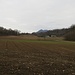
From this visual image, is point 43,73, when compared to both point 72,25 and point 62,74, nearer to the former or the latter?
point 62,74

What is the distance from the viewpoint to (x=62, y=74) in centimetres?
888

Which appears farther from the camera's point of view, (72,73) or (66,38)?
(66,38)

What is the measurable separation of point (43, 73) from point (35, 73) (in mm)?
425

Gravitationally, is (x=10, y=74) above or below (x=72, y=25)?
below

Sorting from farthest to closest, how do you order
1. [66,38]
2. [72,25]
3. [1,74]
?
[72,25]
[66,38]
[1,74]

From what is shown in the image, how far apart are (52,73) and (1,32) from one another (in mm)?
133384

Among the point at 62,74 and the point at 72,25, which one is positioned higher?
the point at 72,25

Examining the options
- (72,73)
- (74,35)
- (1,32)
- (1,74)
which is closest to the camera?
(1,74)

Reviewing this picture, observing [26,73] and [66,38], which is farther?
[66,38]

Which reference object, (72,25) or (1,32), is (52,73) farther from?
(72,25)

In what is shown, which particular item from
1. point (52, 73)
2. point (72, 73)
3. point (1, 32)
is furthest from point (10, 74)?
point (1, 32)

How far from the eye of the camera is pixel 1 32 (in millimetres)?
138750

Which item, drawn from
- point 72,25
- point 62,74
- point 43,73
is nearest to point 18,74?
point 43,73

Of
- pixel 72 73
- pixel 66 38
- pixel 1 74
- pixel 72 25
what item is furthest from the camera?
pixel 72 25
